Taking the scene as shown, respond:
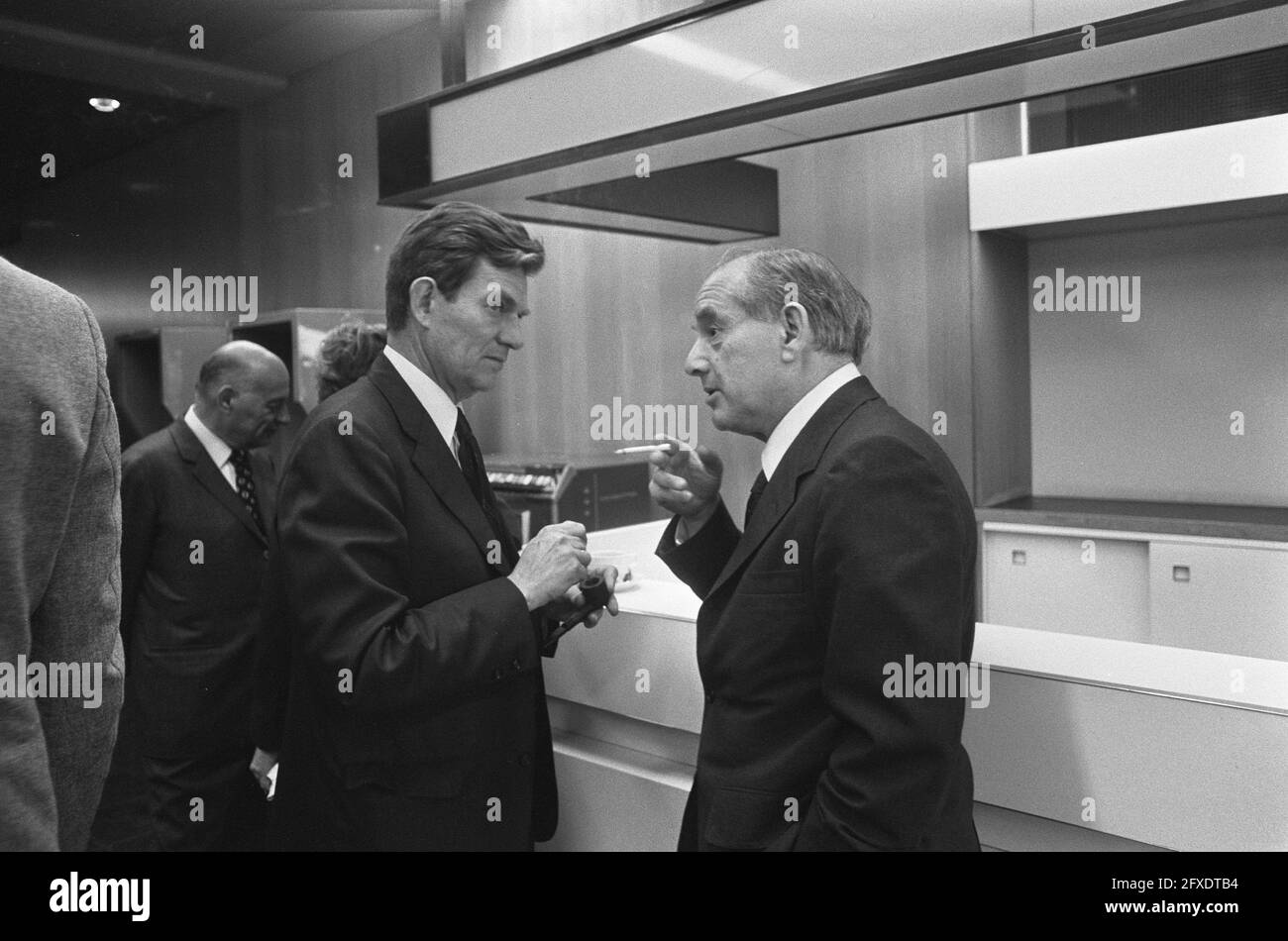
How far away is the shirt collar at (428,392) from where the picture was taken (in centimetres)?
126

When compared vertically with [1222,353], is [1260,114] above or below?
above

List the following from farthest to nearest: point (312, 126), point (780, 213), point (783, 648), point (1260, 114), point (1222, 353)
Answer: point (312, 126), point (780, 213), point (1222, 353), point (1260, 114), point (783, 648)

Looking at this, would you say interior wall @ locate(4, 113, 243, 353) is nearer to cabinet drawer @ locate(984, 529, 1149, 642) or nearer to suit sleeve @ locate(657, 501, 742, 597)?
suit sleeve @ locate(657, 501, 742, 597)

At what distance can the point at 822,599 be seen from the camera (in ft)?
3.21

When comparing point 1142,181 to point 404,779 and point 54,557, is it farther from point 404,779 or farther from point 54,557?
point 54,557

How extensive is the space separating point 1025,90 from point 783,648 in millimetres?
822

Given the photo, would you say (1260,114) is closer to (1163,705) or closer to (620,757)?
(1163,705)

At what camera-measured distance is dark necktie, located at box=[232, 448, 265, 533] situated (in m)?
2.33

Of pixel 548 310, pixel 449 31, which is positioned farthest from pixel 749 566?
pixel 548 310

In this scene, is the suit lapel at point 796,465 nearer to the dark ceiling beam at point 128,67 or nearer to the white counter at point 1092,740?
the white counter at point 1092,740

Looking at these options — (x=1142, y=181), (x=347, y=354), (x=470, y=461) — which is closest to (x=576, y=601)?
(x=470, y=461)

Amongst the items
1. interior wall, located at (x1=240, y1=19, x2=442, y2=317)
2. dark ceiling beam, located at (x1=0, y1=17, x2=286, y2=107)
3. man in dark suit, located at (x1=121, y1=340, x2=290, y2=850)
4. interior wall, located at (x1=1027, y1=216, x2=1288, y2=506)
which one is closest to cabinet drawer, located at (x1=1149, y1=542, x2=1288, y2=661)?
interior wall, located at (x1=1027, y1=216, x2=1288, y2=506)

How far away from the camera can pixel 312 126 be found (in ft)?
18.3

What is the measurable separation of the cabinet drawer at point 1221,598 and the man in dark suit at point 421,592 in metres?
2.13
